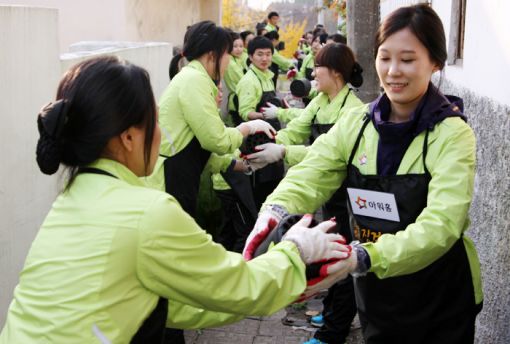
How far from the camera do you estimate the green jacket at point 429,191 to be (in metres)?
2.32

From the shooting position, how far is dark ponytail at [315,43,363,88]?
480cm

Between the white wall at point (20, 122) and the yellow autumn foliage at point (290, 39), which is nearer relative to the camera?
the white wall at point (20, 122)

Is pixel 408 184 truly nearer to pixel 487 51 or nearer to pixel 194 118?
pixel 487 51

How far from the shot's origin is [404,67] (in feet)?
8.48

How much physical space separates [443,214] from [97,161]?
47.5 inches

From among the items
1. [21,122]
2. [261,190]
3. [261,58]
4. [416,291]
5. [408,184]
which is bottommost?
[261,190]

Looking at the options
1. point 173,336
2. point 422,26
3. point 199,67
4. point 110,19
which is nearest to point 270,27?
point 110,19

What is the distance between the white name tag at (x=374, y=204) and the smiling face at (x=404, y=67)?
40cm

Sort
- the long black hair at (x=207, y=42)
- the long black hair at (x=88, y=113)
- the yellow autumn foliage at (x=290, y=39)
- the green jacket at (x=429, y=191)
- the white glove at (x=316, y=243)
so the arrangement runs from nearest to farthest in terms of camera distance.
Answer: the long black hair at (x=88, y=113) → the white glove at (x=316, y=243) → the green jacket at (x=429, y=191) → the long black hair at (x=207, y=42) → the yellow autumn foliage at (x=290, y=39)

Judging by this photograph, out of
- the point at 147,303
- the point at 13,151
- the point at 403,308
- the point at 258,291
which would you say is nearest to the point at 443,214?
the point at 403,308

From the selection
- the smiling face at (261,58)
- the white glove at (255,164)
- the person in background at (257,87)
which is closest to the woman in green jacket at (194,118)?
the white glove at (255,164)

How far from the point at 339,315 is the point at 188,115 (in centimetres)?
162

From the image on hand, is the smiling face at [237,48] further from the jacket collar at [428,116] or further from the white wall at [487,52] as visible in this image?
the jacket collar at [428,116]

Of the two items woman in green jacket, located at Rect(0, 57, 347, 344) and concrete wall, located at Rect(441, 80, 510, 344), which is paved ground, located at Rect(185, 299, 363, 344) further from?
woman in green jacket, located at Rect(0, 57, 347, 344)
